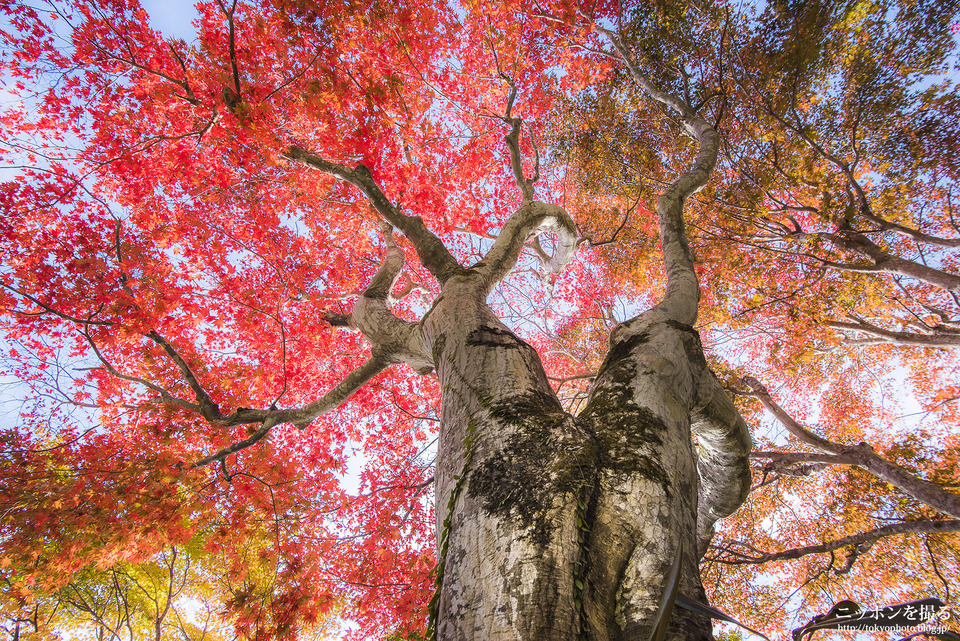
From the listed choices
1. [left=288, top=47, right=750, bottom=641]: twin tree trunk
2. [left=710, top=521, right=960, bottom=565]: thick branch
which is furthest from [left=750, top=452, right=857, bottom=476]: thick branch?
[left=288, top=47, right=750, bottom=641]: twin tree trunk

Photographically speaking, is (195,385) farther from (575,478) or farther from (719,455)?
(719,455)

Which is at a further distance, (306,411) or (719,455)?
(306,411)

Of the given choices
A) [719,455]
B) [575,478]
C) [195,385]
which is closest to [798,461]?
[719,455]

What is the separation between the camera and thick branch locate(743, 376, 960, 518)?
4156 millimetres

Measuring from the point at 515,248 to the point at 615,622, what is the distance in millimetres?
4108

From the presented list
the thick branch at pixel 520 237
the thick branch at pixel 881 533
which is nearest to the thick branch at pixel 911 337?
the thick branch at pixel 881 533

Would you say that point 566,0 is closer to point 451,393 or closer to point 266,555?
point 451,393

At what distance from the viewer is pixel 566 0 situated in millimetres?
7863

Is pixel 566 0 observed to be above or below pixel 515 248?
above

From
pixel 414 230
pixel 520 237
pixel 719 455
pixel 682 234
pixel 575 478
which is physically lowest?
pixel 575 478

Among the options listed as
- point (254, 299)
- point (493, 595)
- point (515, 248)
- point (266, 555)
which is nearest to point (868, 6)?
point (515, 248)

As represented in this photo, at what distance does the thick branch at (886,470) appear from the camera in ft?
13.6

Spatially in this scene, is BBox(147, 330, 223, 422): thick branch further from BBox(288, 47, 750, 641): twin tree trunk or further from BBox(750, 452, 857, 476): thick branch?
BBox(750, 452, 857, 476): thick branch

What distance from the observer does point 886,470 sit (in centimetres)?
462
